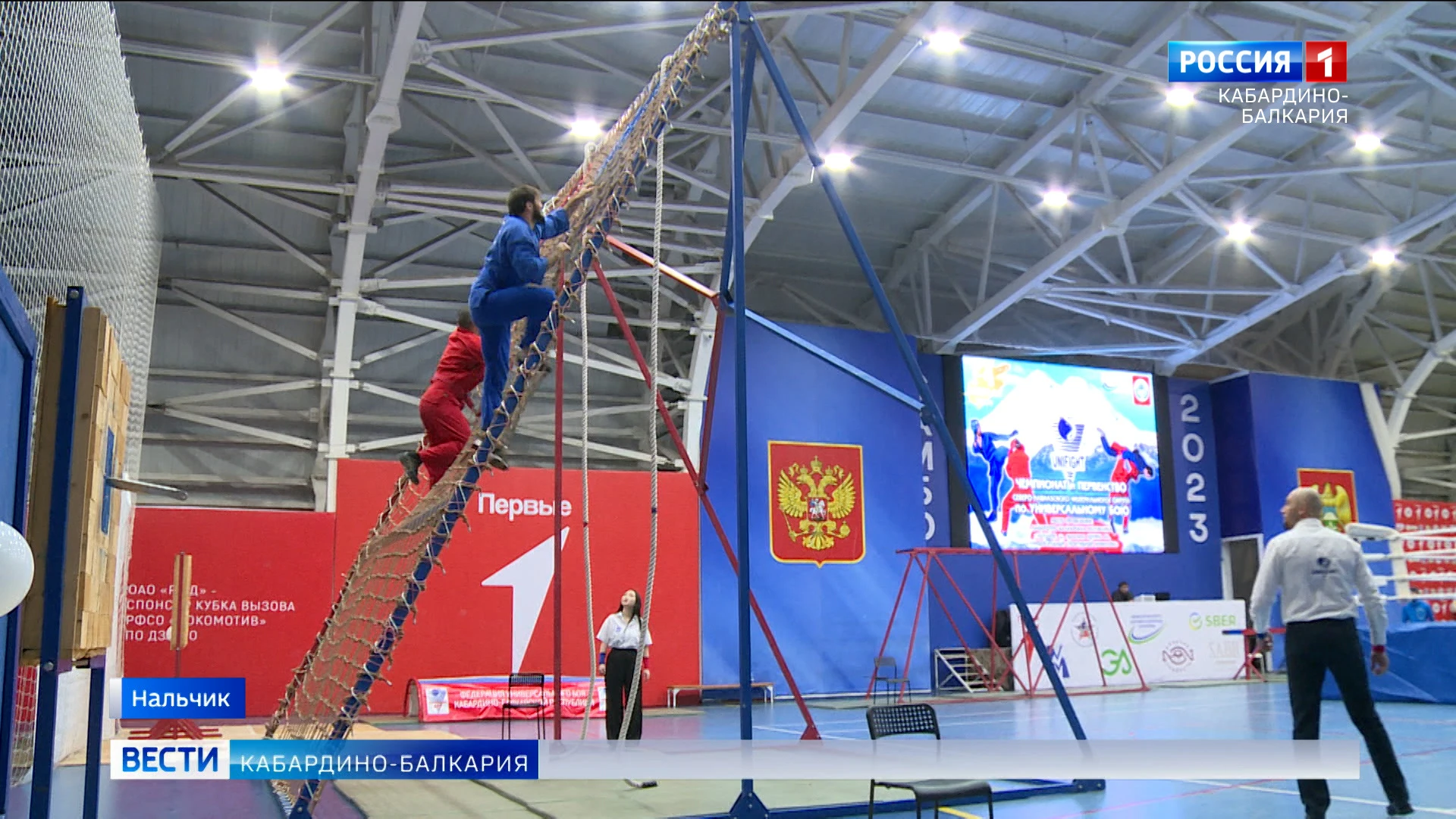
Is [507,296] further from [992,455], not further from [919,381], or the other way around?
[992,455]

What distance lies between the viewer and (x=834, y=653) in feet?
48.8

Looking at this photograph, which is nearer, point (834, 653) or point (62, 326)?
point (62, 326)

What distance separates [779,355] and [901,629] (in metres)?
4.29

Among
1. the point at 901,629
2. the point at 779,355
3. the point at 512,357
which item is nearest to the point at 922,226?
the point at 779,355

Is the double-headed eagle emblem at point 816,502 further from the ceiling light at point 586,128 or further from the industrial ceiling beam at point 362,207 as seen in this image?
the industrial ceiling beam at point 362,207

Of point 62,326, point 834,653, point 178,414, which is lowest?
point 834,653

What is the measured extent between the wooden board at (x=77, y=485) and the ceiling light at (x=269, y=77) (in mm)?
6186

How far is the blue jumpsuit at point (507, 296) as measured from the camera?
500cm

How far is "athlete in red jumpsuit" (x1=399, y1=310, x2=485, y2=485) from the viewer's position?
6.01m

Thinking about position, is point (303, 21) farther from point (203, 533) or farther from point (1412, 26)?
point (1412, 26)

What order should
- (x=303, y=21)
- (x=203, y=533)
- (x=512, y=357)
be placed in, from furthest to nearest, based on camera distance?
(x=203, y=533), (x=303, y=21), (x=512, y=357)

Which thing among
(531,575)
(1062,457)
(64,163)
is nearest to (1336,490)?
(1062,457)

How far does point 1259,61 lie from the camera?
10.5 meters

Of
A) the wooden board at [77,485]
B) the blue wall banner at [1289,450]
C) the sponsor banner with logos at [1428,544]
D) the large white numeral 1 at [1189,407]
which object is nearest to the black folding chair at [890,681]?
the blue wall banner at [1289,450]
